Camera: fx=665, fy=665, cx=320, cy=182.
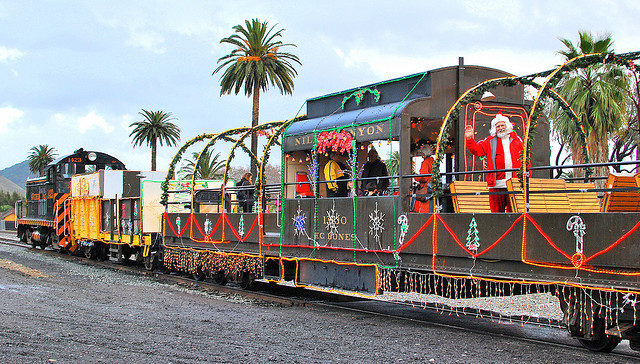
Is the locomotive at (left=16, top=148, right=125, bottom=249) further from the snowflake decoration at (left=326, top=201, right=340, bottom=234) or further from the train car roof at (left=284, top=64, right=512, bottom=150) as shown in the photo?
the snowflake decoration at (left=326, top=201, right=340, bottom=234)

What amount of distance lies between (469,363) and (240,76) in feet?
110

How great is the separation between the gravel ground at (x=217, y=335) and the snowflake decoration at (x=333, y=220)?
1448mm

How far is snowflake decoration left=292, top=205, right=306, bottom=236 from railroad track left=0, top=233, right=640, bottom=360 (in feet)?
4.47

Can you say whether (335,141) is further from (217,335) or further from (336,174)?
(217,335)

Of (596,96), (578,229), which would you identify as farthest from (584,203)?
(596,96)

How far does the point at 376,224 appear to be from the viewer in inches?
419

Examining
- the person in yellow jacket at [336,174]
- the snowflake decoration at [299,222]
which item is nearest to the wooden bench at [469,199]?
the person in yellow jacket at [336,174]

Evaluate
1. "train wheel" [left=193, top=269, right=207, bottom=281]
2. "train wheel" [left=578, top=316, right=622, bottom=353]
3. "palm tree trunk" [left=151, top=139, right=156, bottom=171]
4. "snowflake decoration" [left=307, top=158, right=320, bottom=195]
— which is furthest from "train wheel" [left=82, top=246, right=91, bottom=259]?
"palm tree trunk" [left=151, top=139, right=156, bottom=171]

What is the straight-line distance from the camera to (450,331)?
963 cm

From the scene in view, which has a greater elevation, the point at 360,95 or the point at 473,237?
the point at 360,95

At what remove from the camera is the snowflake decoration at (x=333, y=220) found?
1158 cm

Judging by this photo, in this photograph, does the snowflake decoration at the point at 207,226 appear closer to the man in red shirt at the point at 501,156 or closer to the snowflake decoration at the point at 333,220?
the snowflake decoration at the point at 333,220

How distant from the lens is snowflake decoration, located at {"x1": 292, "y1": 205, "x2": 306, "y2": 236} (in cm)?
1240

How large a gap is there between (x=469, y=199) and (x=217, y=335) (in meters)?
4.13
